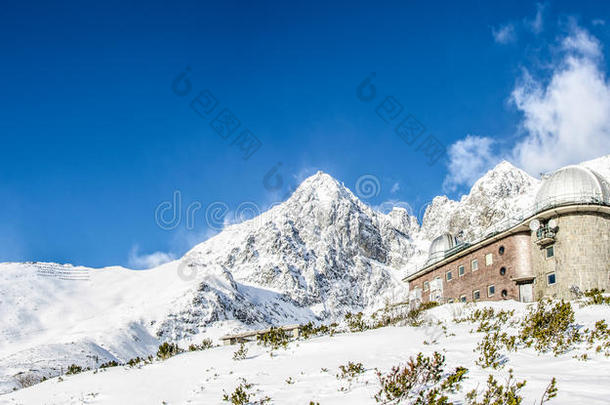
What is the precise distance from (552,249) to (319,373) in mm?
22044

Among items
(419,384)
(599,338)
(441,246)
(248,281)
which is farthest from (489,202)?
(419,384)

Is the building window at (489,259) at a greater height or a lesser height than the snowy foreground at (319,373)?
greater

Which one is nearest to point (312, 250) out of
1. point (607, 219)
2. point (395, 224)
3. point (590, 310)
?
point (395, 224)

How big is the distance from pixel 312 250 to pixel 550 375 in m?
133

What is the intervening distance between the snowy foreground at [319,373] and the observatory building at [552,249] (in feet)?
34.3

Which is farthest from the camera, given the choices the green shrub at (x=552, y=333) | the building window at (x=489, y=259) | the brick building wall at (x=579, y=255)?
the building window at (x=489, y=259)

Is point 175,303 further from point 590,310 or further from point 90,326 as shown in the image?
point 590,310

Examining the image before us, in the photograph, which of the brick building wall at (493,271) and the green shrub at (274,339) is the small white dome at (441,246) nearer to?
the brick building wall at (493,271)

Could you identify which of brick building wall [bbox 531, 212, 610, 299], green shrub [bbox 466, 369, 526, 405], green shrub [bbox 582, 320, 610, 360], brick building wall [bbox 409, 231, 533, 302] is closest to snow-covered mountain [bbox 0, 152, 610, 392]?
brick building wall [bbox 409, 231, 533, 302]

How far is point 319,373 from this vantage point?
452 inches

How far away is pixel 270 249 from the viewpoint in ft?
430

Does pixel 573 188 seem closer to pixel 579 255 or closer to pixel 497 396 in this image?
pixel 579 255

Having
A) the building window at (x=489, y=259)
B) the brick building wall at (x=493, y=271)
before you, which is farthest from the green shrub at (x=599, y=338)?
the building window at (x=489, y=259)

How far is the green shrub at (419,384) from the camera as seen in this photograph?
28.8 feet
